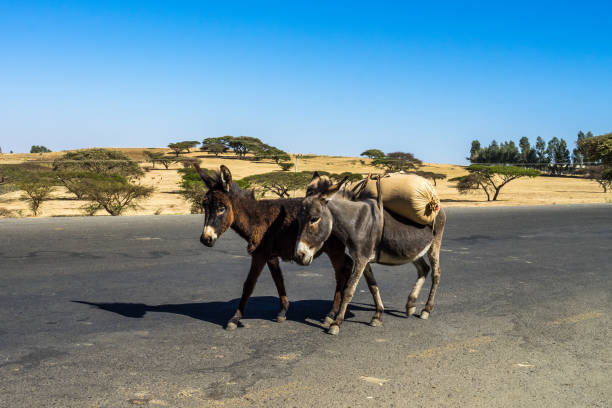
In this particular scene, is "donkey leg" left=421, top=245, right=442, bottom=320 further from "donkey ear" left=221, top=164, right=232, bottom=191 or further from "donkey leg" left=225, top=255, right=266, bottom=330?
"donkey ear" left=221, top=164, right=232, bottom=191

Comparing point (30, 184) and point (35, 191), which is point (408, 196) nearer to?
point (35, 191)

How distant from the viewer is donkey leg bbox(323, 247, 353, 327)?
5895 mm

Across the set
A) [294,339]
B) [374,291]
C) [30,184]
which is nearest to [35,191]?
[30,184]

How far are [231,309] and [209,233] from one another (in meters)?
2.02

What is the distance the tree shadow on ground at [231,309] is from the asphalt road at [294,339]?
28 millimetres

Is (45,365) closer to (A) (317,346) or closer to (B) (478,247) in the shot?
(A) (317,346)

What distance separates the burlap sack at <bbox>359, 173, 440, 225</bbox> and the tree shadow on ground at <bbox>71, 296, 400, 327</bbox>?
1536 millimetres

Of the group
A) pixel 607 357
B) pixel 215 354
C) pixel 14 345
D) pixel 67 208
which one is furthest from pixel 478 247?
pixel 67 208

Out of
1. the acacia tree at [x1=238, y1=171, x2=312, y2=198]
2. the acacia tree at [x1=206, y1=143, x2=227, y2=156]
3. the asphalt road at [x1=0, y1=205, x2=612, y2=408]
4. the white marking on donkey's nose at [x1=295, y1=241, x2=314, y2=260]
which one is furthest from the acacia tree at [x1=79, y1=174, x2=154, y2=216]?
the acacia tree at [x1=206, y1=143, x2=227, y2=156]

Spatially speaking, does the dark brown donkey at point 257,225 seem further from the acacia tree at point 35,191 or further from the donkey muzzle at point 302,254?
the acacia tree at point 35,191

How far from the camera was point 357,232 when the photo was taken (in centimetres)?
552

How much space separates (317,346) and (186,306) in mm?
2564

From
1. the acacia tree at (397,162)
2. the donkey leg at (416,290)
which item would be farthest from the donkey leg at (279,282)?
the acacia tree at (397,162)

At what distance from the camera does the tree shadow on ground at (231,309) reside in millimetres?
6430
